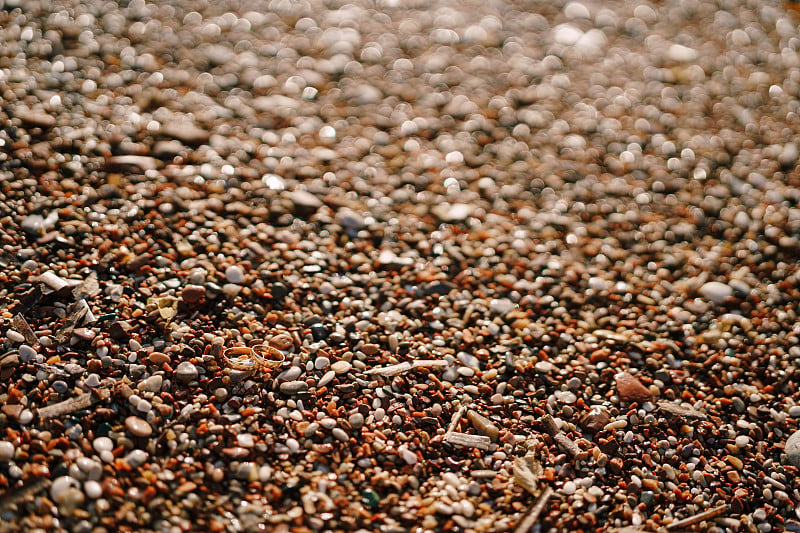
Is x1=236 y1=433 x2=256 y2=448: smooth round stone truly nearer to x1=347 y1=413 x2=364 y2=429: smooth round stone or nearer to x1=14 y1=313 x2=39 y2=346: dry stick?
x1=347 y1=413 x2=364 y2=429: smooth round stone

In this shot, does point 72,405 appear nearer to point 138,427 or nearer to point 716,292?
point 138,427

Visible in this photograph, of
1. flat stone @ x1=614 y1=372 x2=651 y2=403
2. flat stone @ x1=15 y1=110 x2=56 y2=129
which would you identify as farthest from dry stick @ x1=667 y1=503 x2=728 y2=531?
flat stone @ x1=15 y1=110 x2=56 y2=129

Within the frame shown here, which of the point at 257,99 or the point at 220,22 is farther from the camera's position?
the point at 220,22

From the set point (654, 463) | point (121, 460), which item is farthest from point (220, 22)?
point (654, 463)

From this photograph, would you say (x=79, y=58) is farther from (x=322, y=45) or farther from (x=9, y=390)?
(x=9, y=390)

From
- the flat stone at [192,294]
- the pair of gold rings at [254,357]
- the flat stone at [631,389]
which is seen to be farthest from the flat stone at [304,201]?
the flat stone at [631,389]
